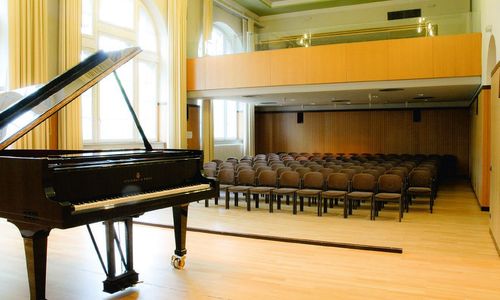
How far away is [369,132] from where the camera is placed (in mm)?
15945

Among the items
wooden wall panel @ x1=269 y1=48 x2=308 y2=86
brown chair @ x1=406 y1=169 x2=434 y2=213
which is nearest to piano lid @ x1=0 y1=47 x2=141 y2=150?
brown chair @ x1=406 y1=169 x2=434 y2=213

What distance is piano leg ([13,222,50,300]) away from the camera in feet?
9.43

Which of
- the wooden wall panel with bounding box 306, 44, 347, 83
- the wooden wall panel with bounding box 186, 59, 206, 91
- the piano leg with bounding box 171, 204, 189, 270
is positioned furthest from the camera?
the wooden wall panel with bounding box 186, 59, 206, 91

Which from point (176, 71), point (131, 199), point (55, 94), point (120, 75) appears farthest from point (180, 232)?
point (176, 71)

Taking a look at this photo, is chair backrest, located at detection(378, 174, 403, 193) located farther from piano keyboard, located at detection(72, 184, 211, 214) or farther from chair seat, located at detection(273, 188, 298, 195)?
piano keyboard, located at detection(72, 184, 211, 214)

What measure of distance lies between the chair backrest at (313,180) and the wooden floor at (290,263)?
2.74ft

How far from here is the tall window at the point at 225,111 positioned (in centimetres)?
1503

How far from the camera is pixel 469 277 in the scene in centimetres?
413

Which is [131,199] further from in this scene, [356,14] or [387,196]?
[356,14]

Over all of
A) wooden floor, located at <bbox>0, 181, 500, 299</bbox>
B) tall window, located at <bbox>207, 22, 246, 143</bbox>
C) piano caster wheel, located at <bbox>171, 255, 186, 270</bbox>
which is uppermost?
tall window, located at <bbox>207, 22, 246, 143</bbox>

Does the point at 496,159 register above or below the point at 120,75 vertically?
below

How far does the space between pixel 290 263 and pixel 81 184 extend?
92.3 inches

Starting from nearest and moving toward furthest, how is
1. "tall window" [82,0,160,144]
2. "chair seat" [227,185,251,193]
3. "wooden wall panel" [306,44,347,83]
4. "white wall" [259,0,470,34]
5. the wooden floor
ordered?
the wooden floor, "chair seat" [227,185,251,193], "tall window" [82,0,160,144], "wooden wall panel" [306,44,347,83], "white wall" [259,0,470,34]

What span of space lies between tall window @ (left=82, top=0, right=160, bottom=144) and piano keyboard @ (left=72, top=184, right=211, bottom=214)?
21.2ft
